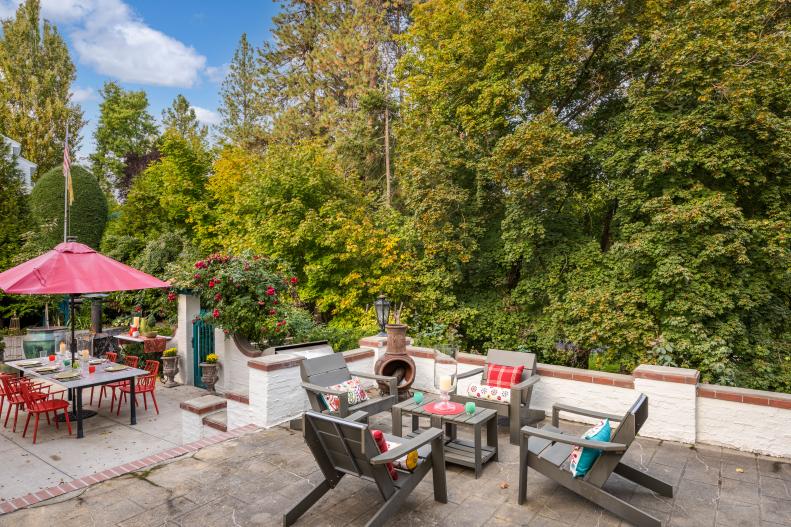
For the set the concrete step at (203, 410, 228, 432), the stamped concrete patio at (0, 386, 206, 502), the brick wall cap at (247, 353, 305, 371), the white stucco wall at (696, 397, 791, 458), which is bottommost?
the stamped concrete patio at (0, 386, 206, 502)

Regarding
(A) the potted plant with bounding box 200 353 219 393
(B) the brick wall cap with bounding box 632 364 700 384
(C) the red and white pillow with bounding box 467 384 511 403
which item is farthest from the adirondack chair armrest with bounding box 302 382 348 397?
(A) the potted plant with bounding box 200 353 219 393

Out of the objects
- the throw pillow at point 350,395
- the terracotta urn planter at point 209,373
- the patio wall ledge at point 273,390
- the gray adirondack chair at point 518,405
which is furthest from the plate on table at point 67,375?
the gray adirondack chair at point 518,405

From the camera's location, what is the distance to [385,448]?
119 inches

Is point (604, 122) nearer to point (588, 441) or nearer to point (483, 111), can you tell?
point (483, 111)

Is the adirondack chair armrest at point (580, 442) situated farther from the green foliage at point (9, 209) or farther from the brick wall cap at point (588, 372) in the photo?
the green foliage at point (9, 209)

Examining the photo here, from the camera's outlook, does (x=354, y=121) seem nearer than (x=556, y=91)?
No

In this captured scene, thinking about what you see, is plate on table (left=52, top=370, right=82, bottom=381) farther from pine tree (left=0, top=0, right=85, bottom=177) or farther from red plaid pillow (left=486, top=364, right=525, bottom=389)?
pine tree (left=0, top=0, right=85, bottom=177)

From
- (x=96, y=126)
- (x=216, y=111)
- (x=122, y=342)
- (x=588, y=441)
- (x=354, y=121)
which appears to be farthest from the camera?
(x=96, y=126)

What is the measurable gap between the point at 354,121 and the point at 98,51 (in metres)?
18.6

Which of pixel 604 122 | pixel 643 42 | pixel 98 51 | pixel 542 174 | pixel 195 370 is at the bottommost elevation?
pixel 195 370

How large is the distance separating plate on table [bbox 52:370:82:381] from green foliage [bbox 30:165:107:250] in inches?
475

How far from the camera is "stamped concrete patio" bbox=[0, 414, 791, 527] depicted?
3.13 meters

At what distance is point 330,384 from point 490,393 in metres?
1.71

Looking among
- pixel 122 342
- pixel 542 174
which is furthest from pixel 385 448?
pixel 122 342
